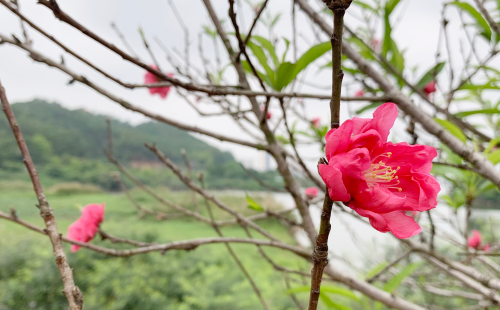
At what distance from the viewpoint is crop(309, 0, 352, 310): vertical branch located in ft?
0.52

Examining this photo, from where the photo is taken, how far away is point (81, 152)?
4.17m

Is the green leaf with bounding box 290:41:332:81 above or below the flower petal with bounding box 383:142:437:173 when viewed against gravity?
above

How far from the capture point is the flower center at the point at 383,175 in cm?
25

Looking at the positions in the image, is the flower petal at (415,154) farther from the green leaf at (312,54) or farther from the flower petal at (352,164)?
the green leaf at (312,54)

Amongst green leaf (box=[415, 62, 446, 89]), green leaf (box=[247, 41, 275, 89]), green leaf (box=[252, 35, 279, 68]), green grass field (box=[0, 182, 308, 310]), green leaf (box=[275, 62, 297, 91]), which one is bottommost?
green grass field (box=[0, 182, 308, 310])

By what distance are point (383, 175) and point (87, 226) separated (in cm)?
63

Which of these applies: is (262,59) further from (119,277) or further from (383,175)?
(119,277)

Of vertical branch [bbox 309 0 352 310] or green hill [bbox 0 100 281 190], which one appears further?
green hill [bbox 0 100 281 190]

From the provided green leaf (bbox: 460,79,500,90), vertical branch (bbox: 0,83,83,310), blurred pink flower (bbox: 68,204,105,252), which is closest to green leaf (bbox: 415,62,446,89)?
green leaf (bbox: 460,79,500,90)

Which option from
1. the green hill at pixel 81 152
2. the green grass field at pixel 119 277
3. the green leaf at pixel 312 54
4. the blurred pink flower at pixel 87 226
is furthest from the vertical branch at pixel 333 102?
the green hill at pixel 81 152

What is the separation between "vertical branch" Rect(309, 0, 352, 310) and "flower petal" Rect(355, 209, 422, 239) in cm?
4

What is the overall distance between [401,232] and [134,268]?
2.45 m

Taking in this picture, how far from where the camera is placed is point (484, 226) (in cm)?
285

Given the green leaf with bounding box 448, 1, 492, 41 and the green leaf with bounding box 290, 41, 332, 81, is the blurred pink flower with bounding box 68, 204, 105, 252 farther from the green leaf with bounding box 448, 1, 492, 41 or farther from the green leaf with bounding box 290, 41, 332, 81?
the green leaf with bounding box 448, 1, 492, 41
